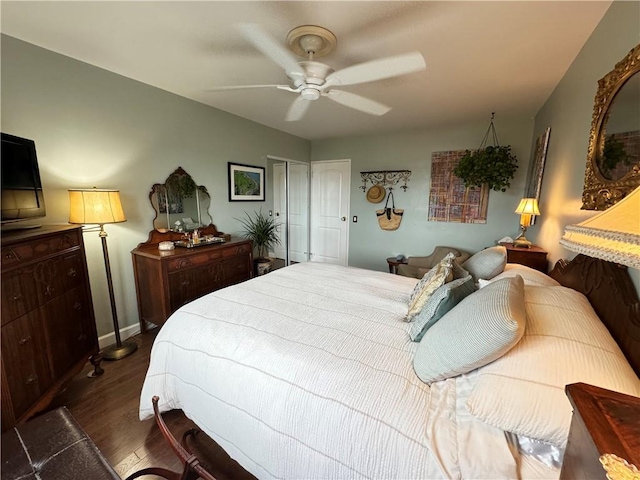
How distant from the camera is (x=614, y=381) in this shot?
727mm

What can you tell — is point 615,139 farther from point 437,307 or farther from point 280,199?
point 280,199

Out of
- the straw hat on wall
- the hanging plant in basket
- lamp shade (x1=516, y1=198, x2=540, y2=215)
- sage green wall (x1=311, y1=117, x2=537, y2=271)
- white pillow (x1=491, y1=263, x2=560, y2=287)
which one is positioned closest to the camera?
white pillow (x1=491, y1=263, x2=560, y2=287)

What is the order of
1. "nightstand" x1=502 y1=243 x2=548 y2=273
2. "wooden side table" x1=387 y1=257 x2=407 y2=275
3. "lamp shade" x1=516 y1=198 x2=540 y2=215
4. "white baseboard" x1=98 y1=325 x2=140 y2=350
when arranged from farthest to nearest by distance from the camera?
"wooden side table" x1=387 y1=257 x2=407 y2=275 → "white baseboard" x1=98 y1=325 x2=140 y2=350 → "lamp shade" x1=516 y1=198 x2=540 y2=215 → "nightstand" x1=502 y1=243 x2=548 y2=273

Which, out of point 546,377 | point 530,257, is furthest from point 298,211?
point 546,377

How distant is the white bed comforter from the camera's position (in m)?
0.83

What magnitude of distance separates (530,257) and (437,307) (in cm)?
151

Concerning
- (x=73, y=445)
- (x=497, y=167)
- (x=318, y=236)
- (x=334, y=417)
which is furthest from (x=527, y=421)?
(x=318, y=236)

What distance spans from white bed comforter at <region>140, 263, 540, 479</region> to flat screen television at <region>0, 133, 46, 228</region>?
1.16 m

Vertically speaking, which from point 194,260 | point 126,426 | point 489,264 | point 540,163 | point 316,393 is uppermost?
point 540,163

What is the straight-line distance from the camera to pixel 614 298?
42.2 inches

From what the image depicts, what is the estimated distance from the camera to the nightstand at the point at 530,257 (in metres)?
2.17

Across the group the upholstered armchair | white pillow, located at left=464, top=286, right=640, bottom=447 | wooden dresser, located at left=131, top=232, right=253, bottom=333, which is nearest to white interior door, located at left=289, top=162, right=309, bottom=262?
the upholstered armchair

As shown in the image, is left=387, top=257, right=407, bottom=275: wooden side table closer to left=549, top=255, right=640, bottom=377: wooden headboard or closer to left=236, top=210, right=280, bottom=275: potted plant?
left=236, top=210, right=280, bottom=275: potted plant

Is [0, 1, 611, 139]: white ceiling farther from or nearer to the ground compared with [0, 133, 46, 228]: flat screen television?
farther from the ground
